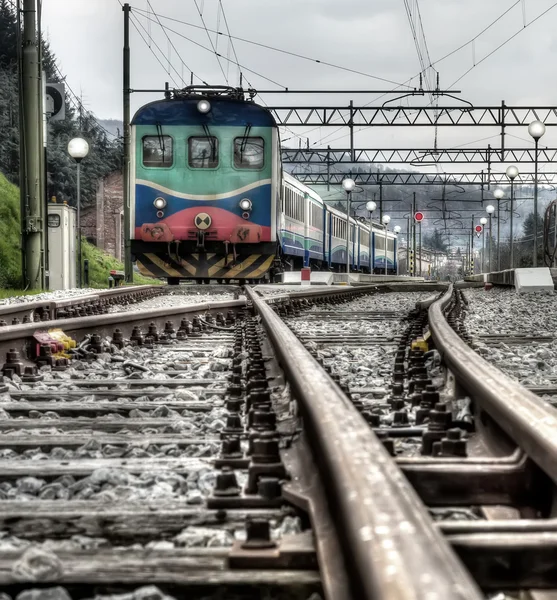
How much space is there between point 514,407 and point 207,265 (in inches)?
551

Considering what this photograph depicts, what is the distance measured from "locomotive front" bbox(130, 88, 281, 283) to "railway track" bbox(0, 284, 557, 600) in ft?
36.7

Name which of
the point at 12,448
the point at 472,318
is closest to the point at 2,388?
the point at 12,448

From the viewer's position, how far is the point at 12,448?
116 inches

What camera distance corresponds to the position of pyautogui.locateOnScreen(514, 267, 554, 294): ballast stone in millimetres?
17344

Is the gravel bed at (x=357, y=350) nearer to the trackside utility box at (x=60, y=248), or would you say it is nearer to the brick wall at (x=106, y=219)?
the trackside utility box at (x=60, y=248)

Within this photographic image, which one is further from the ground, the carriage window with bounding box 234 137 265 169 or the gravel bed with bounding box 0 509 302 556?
the carriage window with bounding box 234 137 265 169

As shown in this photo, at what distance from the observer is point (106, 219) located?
3978cm

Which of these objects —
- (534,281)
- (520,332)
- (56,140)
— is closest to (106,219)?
(56,140)

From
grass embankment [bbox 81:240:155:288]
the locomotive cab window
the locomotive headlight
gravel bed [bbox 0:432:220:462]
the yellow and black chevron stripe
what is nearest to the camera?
gravel bed [bbox 0:432:220:462]

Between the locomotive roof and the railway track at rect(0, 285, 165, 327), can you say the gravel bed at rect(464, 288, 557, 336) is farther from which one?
the locomotive roof

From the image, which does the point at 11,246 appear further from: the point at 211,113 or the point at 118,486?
the point at 118,486

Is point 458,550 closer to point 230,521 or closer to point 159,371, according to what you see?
point 230,521

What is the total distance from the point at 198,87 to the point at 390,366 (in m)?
11.1

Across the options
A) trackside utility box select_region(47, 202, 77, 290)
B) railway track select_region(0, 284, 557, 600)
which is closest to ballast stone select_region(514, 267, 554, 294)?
trackside utility box select_region(47, 202, 77, 290)
